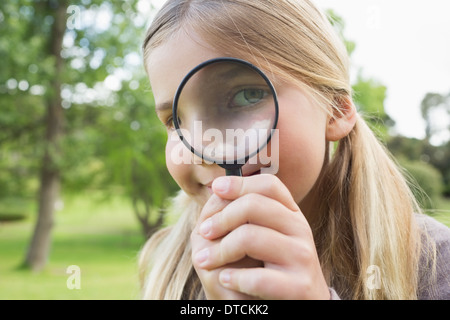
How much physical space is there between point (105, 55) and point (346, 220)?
14768 millimetres

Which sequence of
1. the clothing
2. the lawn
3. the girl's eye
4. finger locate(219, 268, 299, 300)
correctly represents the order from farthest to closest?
the lawn → the clothing → the girl's eye → finger locate(219, 268, 299, 300)

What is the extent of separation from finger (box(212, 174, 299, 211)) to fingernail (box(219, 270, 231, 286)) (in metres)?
0.24

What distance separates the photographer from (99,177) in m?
22.3

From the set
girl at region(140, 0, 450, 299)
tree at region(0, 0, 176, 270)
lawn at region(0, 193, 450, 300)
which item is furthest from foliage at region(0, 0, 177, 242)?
girl at region(140, 0, 450, 299)

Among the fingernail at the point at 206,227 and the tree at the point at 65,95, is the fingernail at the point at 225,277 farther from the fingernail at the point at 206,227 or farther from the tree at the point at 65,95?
the tree at the point at 65,95

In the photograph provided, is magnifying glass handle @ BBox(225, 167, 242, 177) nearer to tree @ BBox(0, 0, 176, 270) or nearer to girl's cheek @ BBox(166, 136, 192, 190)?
girl's cheek @ BBox(166, 136, 192, 190)

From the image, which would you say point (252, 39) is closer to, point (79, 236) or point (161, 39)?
point (161, 39)

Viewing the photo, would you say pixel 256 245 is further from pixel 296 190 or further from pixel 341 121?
pixel 341 121

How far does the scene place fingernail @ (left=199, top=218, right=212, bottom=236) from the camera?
1.45m

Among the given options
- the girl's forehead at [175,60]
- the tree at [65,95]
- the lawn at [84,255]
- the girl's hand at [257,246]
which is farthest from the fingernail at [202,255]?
the tree at [65,95]

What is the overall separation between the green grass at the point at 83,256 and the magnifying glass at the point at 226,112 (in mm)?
1615

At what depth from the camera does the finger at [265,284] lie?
51.5 inches

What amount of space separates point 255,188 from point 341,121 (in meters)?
0.92
